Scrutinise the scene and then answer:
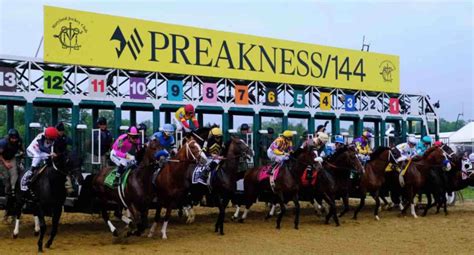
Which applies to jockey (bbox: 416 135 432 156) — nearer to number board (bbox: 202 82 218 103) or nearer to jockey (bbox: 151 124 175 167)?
number board (bbox: 202 82 218 103)

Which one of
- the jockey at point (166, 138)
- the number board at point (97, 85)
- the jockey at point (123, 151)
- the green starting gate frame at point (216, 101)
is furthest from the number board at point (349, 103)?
the jockey at point (123, 151)

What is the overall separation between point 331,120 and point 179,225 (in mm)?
8112

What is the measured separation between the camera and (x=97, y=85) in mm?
14805

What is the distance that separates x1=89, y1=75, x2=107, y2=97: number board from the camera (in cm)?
1472

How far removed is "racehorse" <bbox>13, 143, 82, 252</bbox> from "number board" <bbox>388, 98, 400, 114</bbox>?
14.4 meters

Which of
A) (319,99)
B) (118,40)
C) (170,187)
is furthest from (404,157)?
(118,40)

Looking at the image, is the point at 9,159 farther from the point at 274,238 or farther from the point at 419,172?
the point at 419,172

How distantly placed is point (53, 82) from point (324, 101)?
9.30 metres

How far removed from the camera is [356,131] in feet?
68.9

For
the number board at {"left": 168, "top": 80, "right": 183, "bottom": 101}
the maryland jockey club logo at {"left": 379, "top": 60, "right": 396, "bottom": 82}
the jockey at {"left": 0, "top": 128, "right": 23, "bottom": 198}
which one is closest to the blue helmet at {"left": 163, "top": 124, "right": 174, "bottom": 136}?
the jockey at {"left": 0, "top": 128, "right": 23, "bottom": 198}

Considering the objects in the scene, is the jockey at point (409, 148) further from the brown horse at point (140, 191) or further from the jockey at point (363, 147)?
the brown horse at point (140, 191)

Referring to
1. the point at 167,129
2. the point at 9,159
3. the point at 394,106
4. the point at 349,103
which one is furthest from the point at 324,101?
the point at 9,159

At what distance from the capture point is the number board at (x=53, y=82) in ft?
45.3

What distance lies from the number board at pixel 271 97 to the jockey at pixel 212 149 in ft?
20.5
